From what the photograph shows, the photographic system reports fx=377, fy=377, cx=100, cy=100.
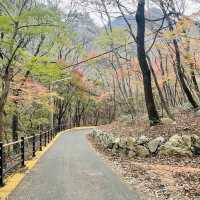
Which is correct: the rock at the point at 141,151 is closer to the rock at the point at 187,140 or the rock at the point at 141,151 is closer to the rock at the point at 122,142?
the rock at the point at 122,142

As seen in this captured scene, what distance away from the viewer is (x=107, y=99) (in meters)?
68.9

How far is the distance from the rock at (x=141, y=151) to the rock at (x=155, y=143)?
212 mm

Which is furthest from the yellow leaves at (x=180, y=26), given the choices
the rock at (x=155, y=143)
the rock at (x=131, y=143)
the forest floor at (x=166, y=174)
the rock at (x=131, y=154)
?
the rock at (x=131, y=154)

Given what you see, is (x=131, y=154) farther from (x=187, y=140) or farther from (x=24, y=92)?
(x=24, y=92)

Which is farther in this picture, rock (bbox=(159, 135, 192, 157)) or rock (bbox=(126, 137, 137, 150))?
rock (bbox=(126, 137, 137, 150))

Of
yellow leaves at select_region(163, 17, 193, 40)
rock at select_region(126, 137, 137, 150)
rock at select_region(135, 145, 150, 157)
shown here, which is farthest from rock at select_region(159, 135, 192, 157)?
yellow leaves at select_region(163, 17, 193, 40)

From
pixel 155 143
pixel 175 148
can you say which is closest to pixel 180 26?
pixel 155 143

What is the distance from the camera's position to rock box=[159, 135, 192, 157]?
46.5ft

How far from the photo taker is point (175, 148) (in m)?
14.4

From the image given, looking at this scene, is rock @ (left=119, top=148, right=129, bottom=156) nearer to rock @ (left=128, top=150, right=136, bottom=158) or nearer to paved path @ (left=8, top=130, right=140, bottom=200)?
rock @ (left=128, top=150, right=136, bottom=158)

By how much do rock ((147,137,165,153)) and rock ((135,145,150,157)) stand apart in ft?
0.70

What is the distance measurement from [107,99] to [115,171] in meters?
56.3

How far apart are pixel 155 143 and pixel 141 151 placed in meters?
0.78

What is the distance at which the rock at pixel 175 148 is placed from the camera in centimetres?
1417
